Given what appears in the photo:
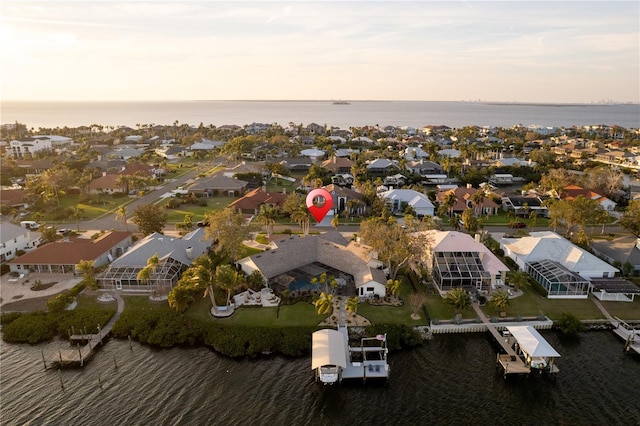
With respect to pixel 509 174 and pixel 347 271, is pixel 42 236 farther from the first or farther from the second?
pixel 509 174

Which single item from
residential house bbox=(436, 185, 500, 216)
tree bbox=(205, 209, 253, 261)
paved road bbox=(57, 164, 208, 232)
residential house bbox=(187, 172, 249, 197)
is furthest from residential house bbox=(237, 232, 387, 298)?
residential house bbox=(187, 172, 249, 197)

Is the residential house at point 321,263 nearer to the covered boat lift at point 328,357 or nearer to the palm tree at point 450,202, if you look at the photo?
the covered boat lift at point 328,357

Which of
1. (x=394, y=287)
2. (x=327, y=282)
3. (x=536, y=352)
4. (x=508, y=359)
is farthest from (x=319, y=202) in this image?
(x=536, y=352)

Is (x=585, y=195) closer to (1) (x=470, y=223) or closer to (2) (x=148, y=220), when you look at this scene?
(1) (x=470, y=223)

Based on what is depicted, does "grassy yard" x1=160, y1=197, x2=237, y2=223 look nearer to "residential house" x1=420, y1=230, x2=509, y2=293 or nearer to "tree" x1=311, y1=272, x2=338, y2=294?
"tree" x1=311, y1=272, x2=338, y2=294

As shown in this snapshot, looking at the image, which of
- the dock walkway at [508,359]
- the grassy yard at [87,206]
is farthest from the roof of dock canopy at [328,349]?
the grassy yard at [87,206]
